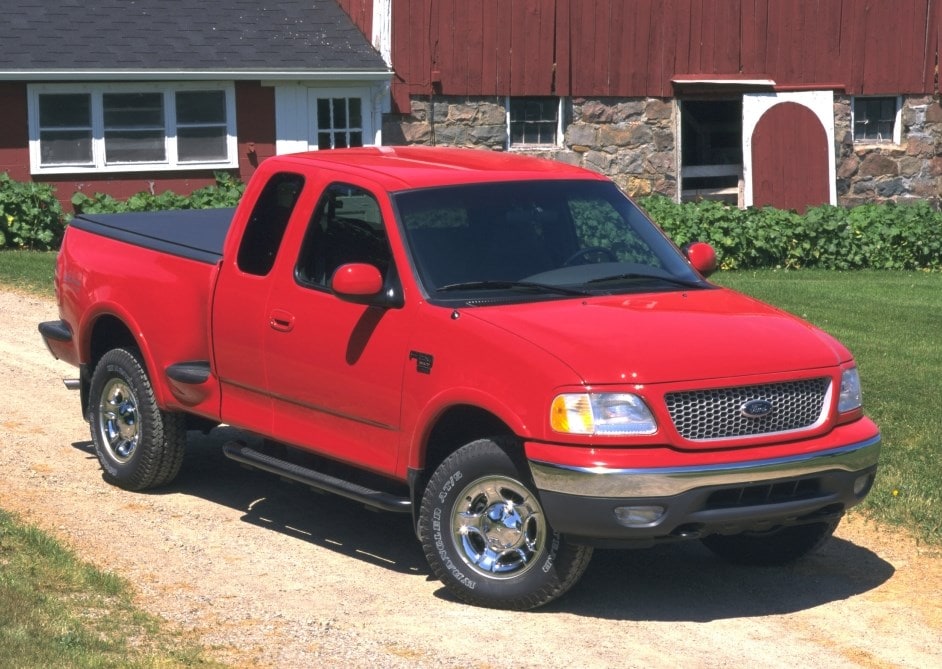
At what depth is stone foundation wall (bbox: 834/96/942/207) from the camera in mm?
26609

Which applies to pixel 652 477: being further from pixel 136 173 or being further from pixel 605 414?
pixel 136 173

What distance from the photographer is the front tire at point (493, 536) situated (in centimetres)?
659

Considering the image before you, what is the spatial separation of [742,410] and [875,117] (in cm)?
2186

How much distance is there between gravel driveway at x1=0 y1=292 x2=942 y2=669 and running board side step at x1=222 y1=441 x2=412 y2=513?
398mm

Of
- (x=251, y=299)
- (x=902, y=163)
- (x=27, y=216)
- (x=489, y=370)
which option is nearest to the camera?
(x=489, y=370)

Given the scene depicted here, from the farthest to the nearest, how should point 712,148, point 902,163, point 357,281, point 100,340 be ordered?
point 712,148, point 902,163, point 100,340, point 357,281

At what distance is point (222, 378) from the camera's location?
8.15 m

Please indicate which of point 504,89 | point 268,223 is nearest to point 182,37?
point 504,89

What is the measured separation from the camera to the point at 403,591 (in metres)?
7.14

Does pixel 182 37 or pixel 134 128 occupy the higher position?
pixel 182 37

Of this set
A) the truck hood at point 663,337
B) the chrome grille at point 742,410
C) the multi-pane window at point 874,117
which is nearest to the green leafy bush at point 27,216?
the multi-pane window at point 874,117

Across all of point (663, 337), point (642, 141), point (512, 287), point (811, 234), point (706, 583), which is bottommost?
point (706, 583)

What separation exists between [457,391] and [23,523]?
2752 millimetres

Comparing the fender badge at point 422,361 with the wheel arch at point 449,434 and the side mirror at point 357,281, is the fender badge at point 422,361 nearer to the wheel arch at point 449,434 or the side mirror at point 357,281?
the wheel arch at point 449,434
